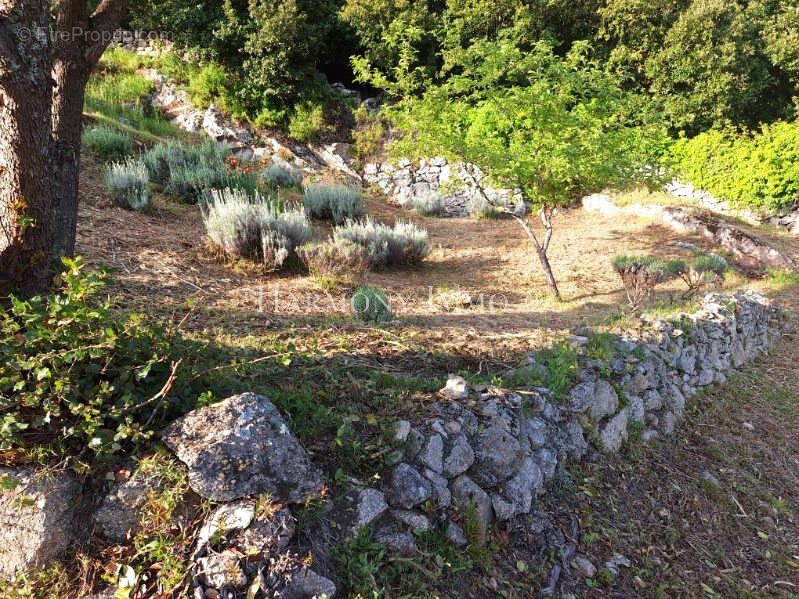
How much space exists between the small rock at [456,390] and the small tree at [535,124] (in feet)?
12.6

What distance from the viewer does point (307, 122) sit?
46.6 feet

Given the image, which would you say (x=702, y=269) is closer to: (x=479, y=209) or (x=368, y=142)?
(x=479, y=209)

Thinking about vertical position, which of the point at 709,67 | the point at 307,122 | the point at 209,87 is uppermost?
the point at 709,67

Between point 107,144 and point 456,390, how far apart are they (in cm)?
785

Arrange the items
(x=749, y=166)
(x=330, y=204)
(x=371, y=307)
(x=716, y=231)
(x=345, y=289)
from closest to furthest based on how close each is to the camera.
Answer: (x=371, y=307) < (x=345, y=289) < (x=330, y=204) < (x=716, y=231) < (x=749, y=166)

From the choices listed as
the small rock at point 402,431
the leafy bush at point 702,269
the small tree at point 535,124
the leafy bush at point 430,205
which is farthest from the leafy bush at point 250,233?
the leafy bush at point 430,205

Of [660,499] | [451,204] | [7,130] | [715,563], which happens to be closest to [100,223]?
[7,130]

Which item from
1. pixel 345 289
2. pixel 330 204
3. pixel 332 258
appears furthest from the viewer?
pixel 330 204

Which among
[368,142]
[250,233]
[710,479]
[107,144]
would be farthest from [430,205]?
[710,479]

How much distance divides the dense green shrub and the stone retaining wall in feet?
34.2

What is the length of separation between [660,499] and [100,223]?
18.3ft

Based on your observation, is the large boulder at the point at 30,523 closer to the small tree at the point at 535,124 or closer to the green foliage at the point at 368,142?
the small tree at the point at 535,124

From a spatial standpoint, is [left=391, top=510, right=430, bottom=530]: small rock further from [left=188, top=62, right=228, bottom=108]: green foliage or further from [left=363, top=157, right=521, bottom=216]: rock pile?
[left=188, top=62, right=228, bottom=108]: green foliage

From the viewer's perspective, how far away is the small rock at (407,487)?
2100 millimetres
